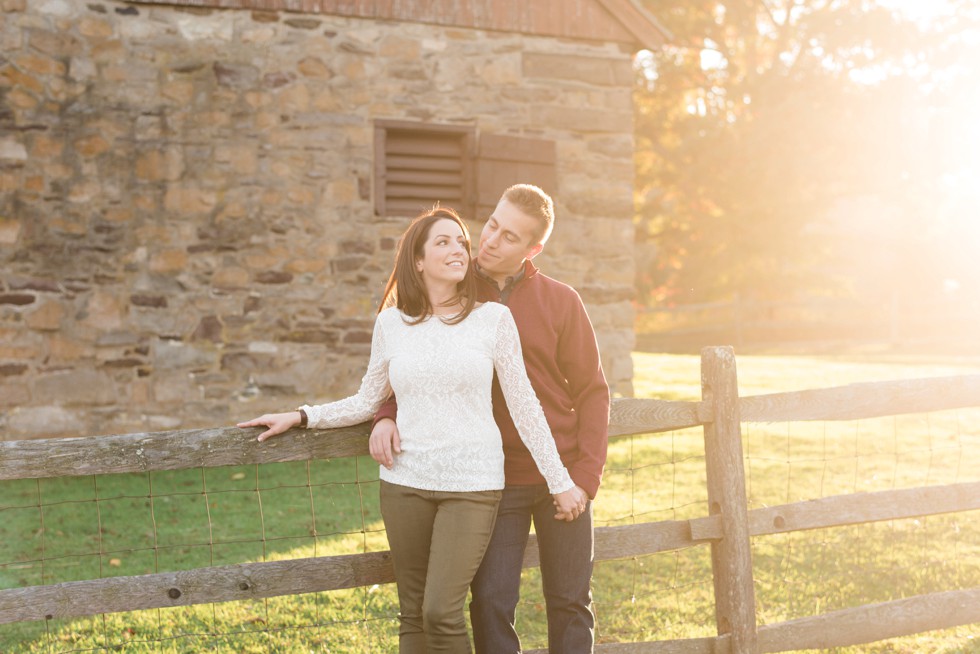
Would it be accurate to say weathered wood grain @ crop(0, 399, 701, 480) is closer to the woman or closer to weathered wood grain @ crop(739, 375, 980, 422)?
the woman

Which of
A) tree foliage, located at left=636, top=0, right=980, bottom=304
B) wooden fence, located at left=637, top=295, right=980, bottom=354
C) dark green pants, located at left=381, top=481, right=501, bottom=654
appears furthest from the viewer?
wooden fence, located at left=637, top=295, right=980, bottom=354

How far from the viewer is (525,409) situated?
305cm

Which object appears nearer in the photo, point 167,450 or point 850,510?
point 167,450

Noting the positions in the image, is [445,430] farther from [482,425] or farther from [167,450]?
[167,450]

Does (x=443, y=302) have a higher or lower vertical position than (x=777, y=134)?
lower

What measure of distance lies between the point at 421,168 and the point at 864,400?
20.1 ft

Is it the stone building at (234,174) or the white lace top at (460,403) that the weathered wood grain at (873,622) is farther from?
the stone building at (234,174)

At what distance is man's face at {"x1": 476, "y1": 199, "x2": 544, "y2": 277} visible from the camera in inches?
124

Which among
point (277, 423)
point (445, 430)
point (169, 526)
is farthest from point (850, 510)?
point (169, 526)

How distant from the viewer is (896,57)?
22891 millimetres

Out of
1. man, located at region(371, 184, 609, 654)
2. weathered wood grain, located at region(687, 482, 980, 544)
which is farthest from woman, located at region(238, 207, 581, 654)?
weathered wood grain, located at region(687, 482, 980, 544)

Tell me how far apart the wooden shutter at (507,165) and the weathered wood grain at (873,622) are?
19.6ft

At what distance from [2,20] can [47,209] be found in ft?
5.60

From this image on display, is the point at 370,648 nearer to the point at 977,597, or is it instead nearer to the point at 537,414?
the point at 537,414
